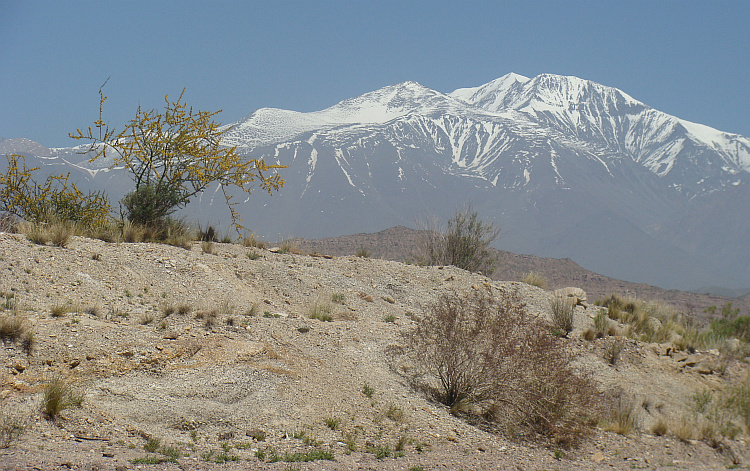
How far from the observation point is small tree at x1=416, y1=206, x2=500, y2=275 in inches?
908

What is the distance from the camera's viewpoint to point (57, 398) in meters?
6.18

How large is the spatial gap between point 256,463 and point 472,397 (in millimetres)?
4044

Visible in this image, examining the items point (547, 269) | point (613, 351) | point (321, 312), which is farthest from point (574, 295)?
point (547, 269)

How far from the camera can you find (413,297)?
50.6ft

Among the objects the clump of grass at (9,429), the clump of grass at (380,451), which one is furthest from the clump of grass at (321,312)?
the clump of grass at (9,429)

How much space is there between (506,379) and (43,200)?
12.5m

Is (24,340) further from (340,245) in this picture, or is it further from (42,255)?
(340,245)

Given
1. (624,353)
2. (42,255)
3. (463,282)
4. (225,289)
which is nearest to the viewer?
(42,255)

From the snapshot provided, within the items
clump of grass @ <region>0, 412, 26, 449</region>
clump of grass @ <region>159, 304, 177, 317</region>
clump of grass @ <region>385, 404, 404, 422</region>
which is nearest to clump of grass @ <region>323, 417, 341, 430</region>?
clump of grass @ <region>385, 404, 404, 422</region>

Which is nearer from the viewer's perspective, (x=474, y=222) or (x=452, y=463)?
(x=452, y=463)

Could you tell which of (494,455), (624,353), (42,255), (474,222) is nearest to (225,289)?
(42,255)

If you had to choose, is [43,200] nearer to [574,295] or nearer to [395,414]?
[395,414]

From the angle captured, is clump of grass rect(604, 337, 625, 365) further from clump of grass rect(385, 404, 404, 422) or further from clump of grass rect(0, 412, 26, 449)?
clump of grass rect(0, 412, 26, 449)

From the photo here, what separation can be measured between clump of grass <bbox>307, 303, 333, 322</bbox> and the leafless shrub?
2.25 meters
